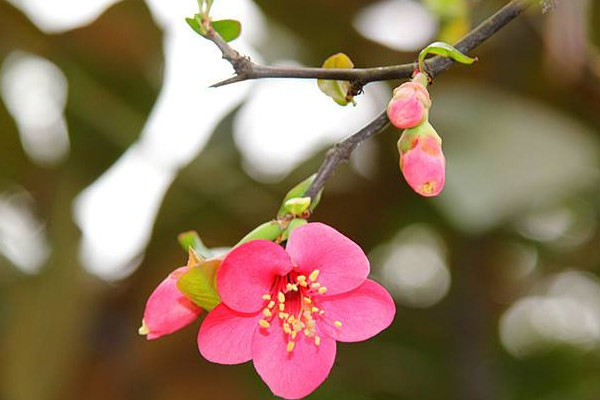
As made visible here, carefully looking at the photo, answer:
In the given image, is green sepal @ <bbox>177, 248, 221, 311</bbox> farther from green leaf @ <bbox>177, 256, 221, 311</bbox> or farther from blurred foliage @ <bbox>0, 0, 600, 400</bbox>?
blurred foliage @ <bbox>0, 0, 600, 400</bbox>

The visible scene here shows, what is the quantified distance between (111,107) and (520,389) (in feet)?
2.65

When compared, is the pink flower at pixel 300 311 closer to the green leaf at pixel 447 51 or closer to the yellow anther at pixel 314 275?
the yellow anther at pixel 314 275

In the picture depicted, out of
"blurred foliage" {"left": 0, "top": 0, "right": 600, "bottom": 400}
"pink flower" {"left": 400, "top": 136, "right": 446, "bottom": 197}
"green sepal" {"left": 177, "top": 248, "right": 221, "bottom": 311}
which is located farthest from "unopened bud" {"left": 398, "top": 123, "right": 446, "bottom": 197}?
"blurred foliage" {"left": 0, "top": 0, "right": 600, "bottom": 400}

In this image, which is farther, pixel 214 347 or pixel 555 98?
pixel 555 98

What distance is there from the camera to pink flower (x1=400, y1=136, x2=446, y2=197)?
0.47 meters

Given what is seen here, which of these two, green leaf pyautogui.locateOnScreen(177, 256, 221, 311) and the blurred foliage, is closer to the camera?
green leaf pyautogui.locateOnScreen(177, 256, 221, 311)

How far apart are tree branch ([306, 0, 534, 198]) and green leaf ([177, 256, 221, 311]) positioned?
0.07 m

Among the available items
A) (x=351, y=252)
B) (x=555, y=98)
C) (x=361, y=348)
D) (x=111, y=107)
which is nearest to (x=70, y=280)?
(x=111, y=107)

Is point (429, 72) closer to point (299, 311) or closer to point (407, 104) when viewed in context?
point (407, 104)

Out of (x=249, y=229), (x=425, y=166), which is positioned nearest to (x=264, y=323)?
(x=425, y=166)

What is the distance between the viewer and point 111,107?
1.39 meters

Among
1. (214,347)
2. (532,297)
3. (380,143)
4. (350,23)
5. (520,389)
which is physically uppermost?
(214,347)

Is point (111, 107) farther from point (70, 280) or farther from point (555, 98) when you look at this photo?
point (555, 98)

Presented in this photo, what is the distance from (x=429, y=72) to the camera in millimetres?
489
